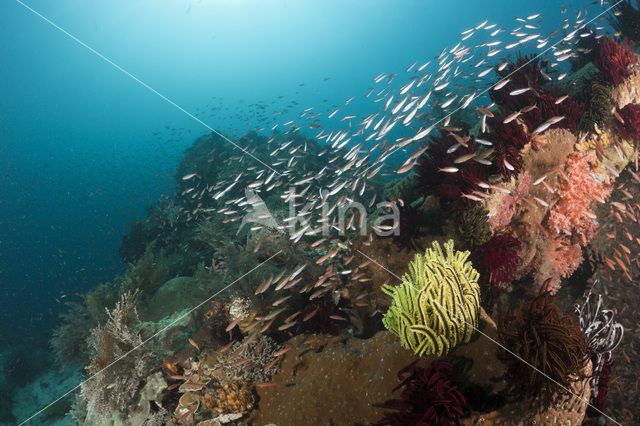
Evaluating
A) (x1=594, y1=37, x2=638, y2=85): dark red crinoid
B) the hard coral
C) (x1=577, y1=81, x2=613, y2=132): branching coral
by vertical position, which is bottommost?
the hard coral

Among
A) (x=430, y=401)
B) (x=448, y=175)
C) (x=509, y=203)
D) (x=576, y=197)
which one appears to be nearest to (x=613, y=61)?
(x=576, y=197)

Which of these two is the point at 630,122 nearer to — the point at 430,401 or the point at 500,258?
the point at 500,258

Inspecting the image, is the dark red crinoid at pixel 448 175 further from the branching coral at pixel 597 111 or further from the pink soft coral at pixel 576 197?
the branching coral at pixel 597 111

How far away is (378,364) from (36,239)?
79.7m

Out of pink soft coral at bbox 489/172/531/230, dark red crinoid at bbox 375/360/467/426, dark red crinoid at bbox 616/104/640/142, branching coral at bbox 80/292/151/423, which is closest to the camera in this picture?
dark red crinoid at bbox 375/360/467/426

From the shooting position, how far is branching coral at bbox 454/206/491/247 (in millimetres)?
5453

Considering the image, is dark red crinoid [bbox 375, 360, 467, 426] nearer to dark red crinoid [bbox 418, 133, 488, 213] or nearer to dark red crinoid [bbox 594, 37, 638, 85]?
dark red crinoid [bbox 418, 133, 488, 213]

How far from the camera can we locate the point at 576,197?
5.82m

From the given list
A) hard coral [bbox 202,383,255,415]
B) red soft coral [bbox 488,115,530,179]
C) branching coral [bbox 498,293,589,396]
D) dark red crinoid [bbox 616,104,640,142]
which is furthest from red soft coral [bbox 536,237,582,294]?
hard coral [bbox 202,383,255,415]

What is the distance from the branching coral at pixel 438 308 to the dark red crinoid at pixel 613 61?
21.6 feet

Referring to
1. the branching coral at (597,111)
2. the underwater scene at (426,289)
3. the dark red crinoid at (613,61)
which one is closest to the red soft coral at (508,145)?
the underwater scene at (426,289)

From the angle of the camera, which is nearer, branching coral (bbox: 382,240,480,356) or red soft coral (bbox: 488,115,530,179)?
branching coral (bbox: 382,240,480,356)

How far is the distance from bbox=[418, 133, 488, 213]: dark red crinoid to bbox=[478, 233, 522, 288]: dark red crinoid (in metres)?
0.82

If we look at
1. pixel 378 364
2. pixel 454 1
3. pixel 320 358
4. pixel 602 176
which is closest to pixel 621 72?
pixel 602 176
